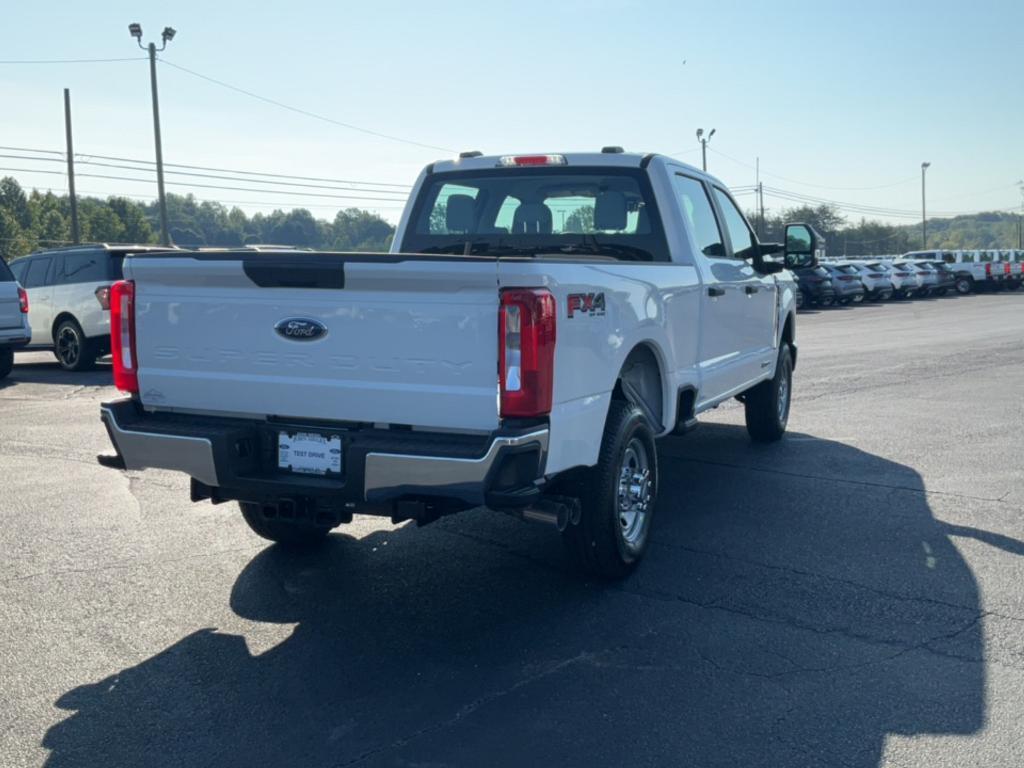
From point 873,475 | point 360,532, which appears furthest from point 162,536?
point 873,475

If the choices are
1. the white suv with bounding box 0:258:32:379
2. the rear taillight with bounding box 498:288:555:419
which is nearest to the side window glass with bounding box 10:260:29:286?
the white suv with bounding box 0:258:32:379

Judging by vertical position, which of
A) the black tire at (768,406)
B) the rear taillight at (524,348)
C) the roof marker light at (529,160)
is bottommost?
the black tire at (768,406)

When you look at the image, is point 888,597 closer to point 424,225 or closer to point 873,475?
point 873,475

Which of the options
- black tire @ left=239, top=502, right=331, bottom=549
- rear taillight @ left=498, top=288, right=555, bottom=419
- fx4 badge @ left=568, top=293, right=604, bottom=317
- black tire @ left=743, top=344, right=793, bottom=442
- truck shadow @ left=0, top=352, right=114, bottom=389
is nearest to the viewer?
rear taillight @ left=498, top=288, right=555, bottom=419

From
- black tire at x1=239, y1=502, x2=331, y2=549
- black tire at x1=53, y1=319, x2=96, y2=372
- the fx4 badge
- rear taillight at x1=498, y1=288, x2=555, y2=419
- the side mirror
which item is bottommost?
black tire at x1=239, y1=502, x2=331, y2=549

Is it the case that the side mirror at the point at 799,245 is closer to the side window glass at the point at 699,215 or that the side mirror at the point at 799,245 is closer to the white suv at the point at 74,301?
the side window glass at the point at 699,215

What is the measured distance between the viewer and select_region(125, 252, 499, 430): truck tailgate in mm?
4363

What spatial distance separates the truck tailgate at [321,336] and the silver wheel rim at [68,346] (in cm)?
1206

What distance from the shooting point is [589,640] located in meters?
4.67

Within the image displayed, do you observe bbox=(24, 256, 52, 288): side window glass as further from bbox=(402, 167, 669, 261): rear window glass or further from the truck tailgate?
the truck tailgate

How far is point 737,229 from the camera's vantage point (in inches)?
327

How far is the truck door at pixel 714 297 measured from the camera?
682 centimetres

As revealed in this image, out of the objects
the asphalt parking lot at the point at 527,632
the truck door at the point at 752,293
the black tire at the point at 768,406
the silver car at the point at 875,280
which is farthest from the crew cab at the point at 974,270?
the asphalt parking lot at the point at 527,632

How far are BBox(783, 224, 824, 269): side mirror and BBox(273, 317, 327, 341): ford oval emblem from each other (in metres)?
5.23
